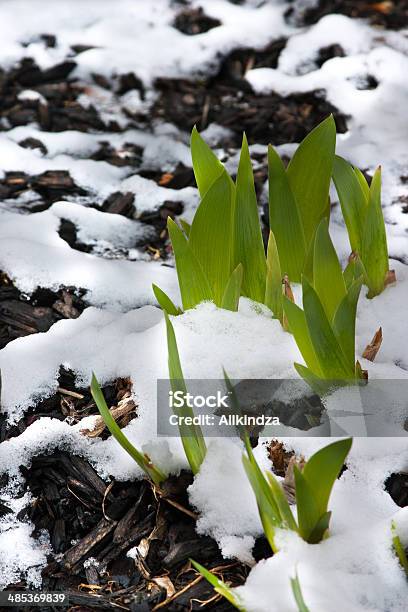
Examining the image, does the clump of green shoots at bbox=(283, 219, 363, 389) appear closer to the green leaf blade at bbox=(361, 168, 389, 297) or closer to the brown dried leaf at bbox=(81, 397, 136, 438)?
the green leaf blade at bbox=(361, 168, 389, 297)

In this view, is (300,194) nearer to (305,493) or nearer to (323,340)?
(323,340)

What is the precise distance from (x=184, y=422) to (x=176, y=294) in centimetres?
58

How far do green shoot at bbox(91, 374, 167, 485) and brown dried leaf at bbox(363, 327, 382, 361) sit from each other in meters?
0.43

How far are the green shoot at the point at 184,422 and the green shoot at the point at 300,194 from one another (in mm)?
357

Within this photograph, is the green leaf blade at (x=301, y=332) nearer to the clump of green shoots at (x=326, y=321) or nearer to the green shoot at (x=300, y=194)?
the clump of green shoots at (x=326, y=321)

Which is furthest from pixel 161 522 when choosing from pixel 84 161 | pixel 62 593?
pixel 84 161

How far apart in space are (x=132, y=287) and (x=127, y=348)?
10.0 inches

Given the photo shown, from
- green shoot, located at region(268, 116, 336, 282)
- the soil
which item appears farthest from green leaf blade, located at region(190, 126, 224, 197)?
the soil

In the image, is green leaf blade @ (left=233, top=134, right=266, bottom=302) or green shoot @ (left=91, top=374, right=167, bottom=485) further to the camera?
green leaf blade @ (left=233, top=134, right=266, bottom=302)

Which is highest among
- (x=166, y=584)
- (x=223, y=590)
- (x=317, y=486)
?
(x=317, y=486)

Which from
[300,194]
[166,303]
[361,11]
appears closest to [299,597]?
[166,303]

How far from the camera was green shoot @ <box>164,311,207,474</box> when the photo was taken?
104 centimetres

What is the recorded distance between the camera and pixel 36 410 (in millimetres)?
1394

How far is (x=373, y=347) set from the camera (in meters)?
1.34
